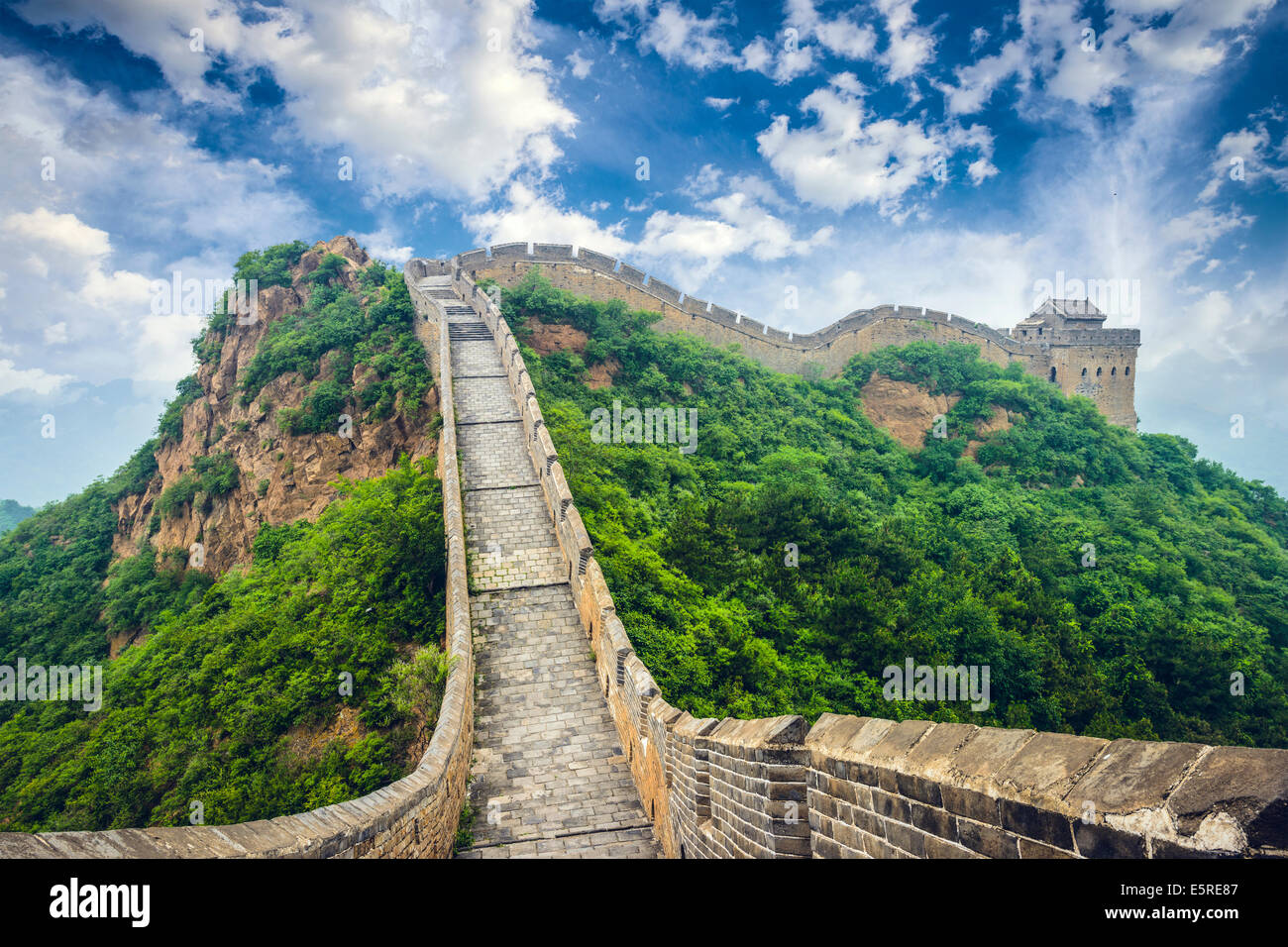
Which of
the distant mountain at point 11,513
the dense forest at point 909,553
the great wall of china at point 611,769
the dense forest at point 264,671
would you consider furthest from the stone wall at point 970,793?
the distant mountain at point 11,513

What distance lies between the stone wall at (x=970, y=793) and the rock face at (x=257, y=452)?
42.1ft

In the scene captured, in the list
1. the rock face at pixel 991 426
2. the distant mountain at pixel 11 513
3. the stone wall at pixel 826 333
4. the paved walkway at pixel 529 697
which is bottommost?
the paved walkway at pixel 529 697

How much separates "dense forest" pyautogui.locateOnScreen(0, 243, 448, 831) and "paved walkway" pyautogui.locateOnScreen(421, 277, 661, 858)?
0.85 meters

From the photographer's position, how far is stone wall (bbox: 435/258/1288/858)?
1.58 metres

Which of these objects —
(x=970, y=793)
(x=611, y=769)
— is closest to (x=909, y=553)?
(x=611, y=769)

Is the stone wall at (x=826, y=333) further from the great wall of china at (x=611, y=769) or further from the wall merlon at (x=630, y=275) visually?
the great wall of china at (x=611, y=769)

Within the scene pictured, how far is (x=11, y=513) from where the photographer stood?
6262 centimetres


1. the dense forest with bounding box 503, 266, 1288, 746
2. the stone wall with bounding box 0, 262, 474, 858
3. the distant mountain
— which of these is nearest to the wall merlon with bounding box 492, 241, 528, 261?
the dense forest with bounding box 503, 266, 1288, 746

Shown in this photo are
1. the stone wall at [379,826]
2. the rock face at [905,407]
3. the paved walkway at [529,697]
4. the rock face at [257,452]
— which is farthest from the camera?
the rock face at [905,407]

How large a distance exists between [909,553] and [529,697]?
1052cm

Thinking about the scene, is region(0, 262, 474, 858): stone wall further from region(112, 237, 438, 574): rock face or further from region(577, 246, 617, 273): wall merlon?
region(577, 246, 617, 273): wall merlon

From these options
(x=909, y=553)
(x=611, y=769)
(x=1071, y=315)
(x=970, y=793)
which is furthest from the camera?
(x=1071, y=315)

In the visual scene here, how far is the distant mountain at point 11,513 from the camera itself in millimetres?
57309

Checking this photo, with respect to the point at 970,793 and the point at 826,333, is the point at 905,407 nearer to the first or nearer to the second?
the point at 826,333
